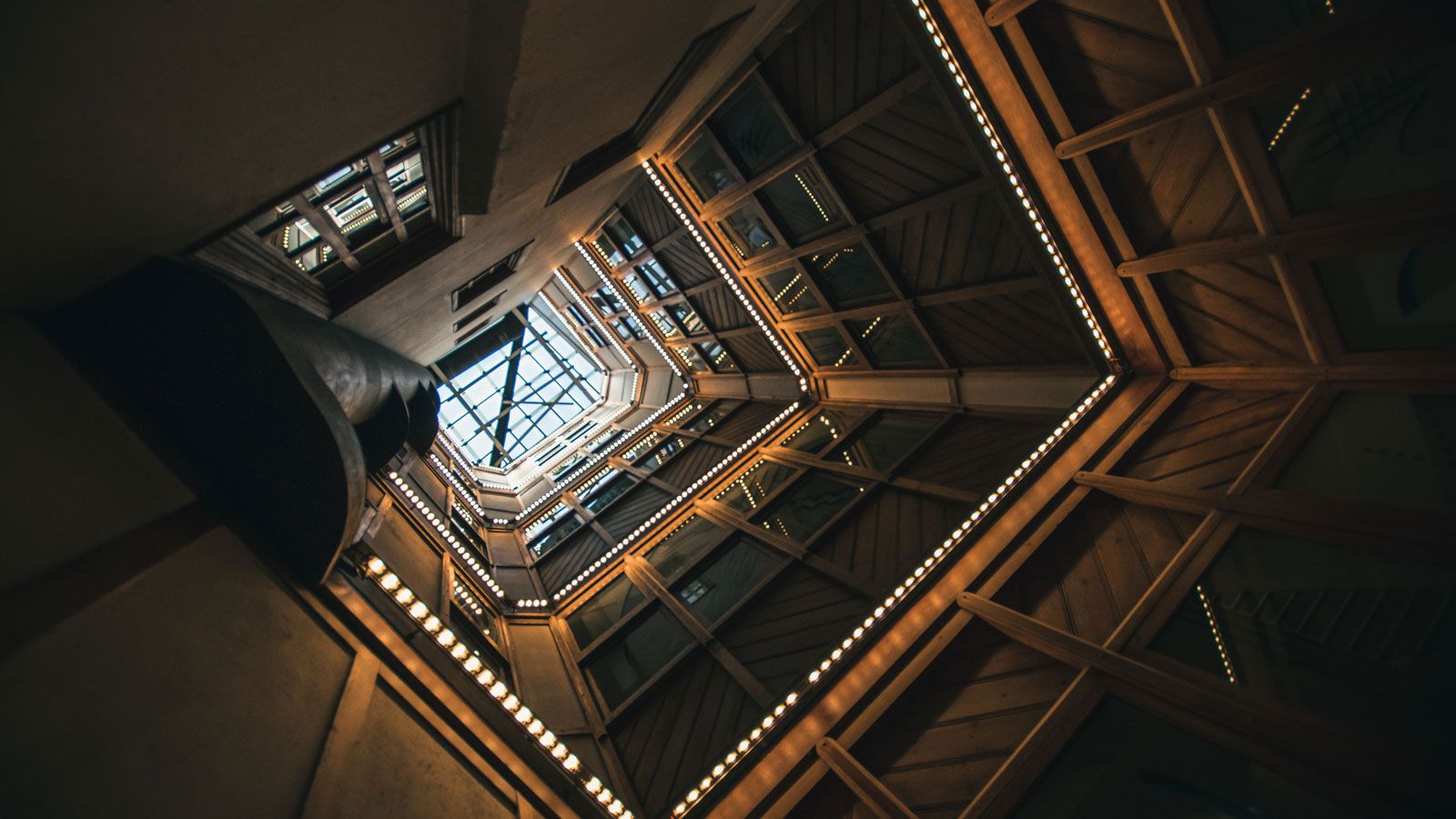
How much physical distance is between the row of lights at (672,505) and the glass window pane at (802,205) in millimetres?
4385

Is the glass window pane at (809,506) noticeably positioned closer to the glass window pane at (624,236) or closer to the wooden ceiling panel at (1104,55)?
the wooden ceiling panel at (1104,55)

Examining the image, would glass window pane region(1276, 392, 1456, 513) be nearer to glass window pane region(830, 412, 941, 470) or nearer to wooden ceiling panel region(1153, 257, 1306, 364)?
wooden ceiling panel region(1153, 257, 1306, 364)

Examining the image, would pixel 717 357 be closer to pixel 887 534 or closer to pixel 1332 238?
pixel 887 534

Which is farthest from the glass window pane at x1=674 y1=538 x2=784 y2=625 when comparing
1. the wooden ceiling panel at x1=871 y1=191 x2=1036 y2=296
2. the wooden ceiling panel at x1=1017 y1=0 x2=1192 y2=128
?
the wooden ceiling panel at x1=1017 y1=0 x2=1192 y2=128

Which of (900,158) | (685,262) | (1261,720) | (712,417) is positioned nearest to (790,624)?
(1261,720)

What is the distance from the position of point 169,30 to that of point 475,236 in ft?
15.8

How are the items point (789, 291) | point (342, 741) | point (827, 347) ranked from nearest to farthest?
1. point (342, 741)
2. point (789, 291)
3. point (827, 347)

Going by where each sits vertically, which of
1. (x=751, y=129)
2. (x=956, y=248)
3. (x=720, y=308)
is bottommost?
(x=956, y=248)

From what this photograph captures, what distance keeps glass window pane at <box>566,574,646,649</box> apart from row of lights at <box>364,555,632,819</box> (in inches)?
199

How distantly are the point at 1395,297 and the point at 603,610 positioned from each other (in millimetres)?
10936

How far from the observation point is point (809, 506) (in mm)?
10578

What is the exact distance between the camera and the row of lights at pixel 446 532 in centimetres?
922

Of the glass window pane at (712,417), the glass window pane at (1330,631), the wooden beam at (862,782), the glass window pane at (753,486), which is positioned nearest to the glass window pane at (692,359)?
the glass window pane at (712,417)

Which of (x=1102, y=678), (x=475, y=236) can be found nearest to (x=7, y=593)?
(x=475, y=236)
